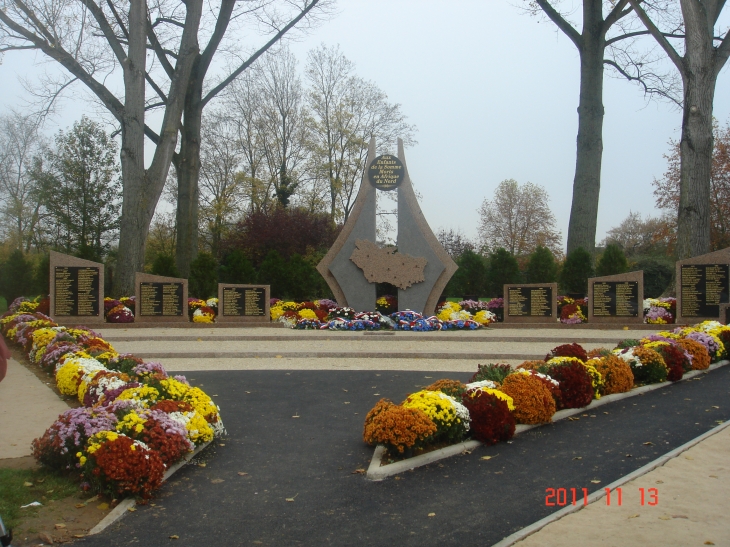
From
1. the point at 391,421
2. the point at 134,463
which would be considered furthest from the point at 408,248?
the point at 134,463

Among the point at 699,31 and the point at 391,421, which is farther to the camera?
the point at 699,31

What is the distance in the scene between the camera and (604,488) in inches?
198

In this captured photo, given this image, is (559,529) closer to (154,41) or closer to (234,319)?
(234,319)

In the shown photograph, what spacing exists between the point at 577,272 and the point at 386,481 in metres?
18.6

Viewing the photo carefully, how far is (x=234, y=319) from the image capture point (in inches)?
704

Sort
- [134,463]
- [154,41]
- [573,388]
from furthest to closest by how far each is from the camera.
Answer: [154,41] → [573,388] → [134,463]

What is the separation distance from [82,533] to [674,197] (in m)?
41.7

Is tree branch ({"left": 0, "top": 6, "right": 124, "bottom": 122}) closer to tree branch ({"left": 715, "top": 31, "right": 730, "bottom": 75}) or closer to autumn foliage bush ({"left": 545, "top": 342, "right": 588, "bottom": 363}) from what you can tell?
autumn foliage bush ({"left": 545, "top": 342, "right": 588, "bottom": 363})

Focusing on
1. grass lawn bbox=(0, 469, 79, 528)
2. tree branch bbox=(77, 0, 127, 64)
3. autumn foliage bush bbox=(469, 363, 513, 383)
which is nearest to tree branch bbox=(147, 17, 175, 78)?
tree branch bbox=(77, 0, 127, 64)

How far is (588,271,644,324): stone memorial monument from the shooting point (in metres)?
16.8

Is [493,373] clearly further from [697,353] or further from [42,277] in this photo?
[42,277]

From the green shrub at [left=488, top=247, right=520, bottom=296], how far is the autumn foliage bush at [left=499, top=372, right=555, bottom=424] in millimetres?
18045

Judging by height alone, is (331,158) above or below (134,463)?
above
